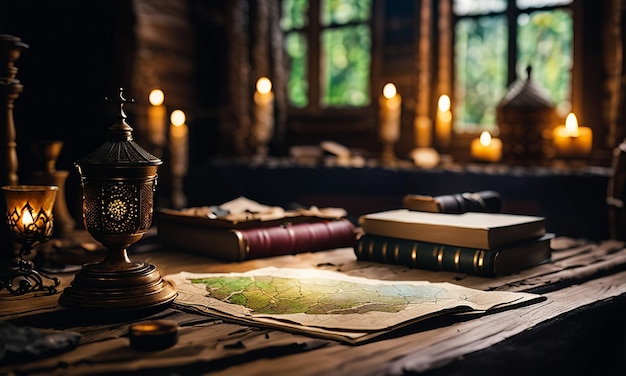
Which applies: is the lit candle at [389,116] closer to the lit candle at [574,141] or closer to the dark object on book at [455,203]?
the lit candle at [574,141]

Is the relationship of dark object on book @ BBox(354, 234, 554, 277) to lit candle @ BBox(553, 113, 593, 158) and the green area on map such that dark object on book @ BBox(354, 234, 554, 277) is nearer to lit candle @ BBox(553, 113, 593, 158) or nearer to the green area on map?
the green area on map

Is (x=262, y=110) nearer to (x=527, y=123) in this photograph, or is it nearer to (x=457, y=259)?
(x=527, y=123)

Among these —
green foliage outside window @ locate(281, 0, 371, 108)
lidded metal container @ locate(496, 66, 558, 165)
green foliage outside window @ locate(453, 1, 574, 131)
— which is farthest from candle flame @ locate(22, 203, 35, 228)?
green foliage outside window @ locate(281, 0, 371, 108)

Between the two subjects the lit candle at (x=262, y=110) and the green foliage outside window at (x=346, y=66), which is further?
the green foliage outside window at (x=346, y=66)

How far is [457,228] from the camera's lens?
6.04 feet

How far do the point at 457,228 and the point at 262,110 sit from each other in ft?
9.55

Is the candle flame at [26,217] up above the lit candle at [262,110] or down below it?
below

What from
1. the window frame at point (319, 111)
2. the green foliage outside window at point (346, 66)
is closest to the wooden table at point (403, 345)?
the window frame at point (319, 111)

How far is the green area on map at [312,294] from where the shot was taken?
142cm

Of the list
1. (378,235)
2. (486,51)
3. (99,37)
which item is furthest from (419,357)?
(486,51)

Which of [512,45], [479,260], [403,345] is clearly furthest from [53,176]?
[512,45]

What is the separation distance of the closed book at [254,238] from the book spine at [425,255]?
0.19 metres

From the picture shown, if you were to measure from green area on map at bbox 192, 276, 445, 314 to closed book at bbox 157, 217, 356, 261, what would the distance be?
0.27 m

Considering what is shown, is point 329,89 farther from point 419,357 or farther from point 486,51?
point 419,357
